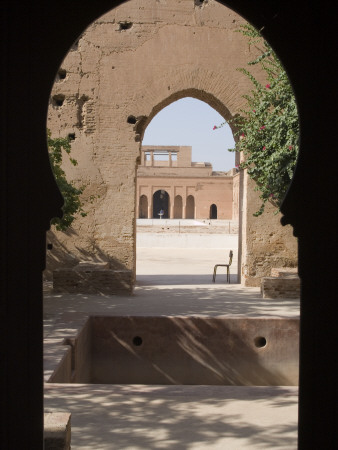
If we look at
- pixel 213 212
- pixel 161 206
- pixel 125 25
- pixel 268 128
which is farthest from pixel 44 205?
pixel 161 206

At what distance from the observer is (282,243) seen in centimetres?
1138

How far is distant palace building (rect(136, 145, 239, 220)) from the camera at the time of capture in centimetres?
4278

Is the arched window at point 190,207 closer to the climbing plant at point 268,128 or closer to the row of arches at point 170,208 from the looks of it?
the row of arches at point 170,208

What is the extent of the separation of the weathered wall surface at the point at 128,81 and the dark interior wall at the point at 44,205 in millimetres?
8980

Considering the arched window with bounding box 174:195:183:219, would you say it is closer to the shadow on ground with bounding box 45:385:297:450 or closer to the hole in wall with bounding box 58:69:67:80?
the hole in wall with bounding box 58:69:67:80

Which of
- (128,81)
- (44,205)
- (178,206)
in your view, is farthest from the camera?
(178,206)

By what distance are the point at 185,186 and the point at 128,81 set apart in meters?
32.4

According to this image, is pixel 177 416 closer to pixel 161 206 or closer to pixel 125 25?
pixel 125 25

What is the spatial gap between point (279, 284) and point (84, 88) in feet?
19.4

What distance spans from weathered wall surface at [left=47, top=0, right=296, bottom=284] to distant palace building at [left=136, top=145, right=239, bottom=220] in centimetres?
2961

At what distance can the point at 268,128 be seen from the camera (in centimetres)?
Answer: 1015

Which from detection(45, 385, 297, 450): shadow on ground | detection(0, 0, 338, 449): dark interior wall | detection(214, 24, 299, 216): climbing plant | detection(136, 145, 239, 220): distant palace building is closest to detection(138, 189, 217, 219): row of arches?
detection(136, 145, 239, 220): distant palace building

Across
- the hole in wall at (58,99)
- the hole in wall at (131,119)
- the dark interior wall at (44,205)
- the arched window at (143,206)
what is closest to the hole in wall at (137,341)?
the hole in wall at (131,119)

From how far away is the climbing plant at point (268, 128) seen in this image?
9734 mm
